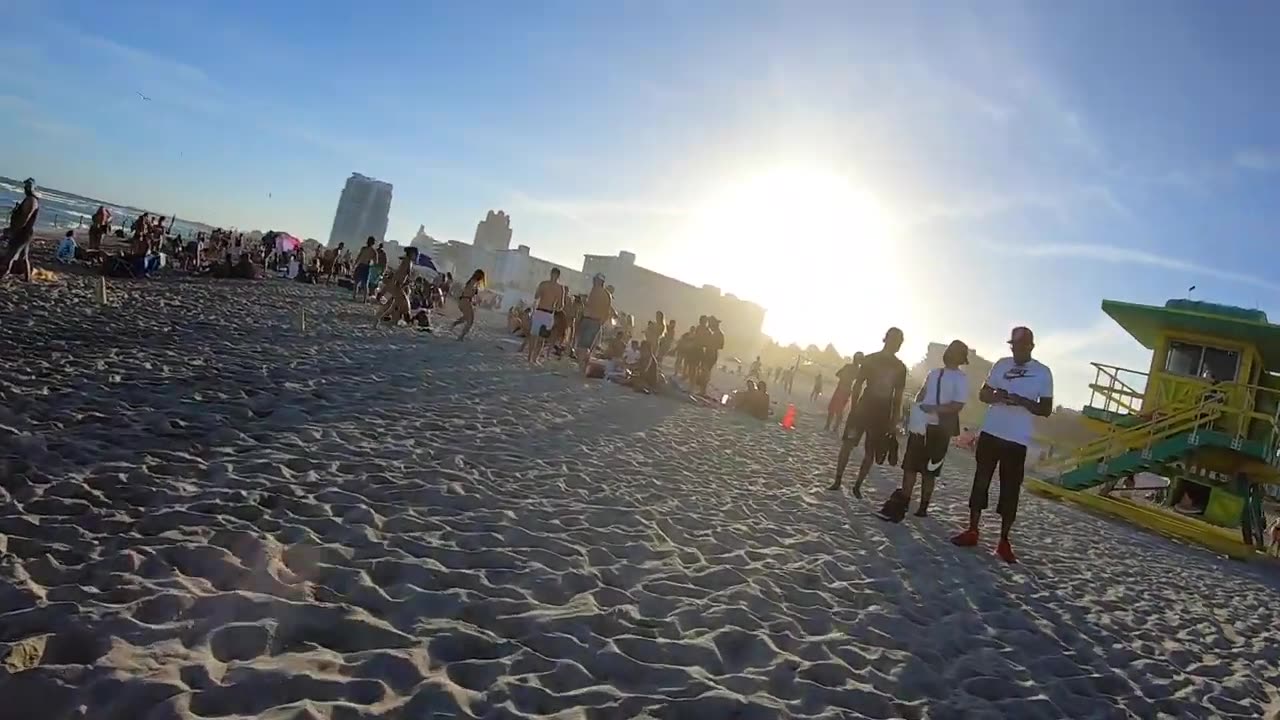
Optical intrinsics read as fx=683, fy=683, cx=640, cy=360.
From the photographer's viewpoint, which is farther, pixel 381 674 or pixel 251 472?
pixel 251 472

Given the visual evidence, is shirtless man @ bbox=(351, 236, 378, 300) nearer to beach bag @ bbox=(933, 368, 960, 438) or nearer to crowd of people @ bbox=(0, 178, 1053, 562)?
A: crowd of people @ bbox=(0, 178, 1053, 562)

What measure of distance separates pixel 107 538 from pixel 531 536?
2118mm

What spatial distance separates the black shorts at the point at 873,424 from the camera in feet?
24.5

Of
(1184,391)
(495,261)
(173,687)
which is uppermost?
(495,261)

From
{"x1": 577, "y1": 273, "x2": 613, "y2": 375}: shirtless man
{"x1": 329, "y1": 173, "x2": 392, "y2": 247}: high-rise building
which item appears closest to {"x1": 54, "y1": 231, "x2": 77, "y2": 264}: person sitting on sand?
{"x1": 577, "y1": 273, "x2": 613, "y2": 375}: shirtless man

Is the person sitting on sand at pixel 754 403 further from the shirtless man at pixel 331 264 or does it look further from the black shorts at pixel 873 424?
the shirtless man at pixel 331 264

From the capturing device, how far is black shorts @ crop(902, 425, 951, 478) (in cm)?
678

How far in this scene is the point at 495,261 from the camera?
9612 centimetres

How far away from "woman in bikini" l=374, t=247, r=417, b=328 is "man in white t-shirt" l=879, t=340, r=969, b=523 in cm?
1085

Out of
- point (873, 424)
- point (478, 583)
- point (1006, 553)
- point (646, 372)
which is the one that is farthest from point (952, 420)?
point (646, 372)

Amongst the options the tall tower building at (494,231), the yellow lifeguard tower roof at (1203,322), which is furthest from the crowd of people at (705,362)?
the tall tower building at (494,231)

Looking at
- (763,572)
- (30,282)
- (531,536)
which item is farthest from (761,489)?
(30,282)

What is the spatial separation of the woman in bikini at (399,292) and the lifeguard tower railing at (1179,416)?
44.8ft

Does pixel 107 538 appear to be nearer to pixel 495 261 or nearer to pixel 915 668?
pixel 915 668
